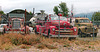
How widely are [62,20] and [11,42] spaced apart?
5457mm

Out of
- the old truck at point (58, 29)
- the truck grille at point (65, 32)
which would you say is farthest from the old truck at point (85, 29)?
the truck grille at point (65, 32)

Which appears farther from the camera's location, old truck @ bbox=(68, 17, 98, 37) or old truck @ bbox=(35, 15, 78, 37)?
old truck @ bbox=(68, 17, 98, 37)

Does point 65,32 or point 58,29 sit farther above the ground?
point 58,29

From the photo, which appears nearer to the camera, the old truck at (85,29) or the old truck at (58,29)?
the old truck at (58,29)

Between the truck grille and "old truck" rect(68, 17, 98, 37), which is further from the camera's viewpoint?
"old truck" rect(68, 17, 98, 37)

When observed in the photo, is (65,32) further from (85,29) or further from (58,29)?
(85,29)

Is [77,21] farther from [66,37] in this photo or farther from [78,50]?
[78,50]

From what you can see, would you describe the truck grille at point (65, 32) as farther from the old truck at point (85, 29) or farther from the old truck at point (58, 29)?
the old truck at point (85, 29)

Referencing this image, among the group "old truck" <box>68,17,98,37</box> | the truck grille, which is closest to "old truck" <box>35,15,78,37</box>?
the truck grille

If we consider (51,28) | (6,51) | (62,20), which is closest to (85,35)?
(62,20)

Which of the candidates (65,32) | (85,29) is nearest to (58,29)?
(65,32)

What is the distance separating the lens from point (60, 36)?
42.1 feet

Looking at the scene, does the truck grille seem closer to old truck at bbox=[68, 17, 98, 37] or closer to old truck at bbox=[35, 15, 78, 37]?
old truck at bbox=[35, 15, 78, 37]

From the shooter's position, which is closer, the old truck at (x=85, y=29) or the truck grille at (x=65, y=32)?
the truck grille at (x=65, y=32)
